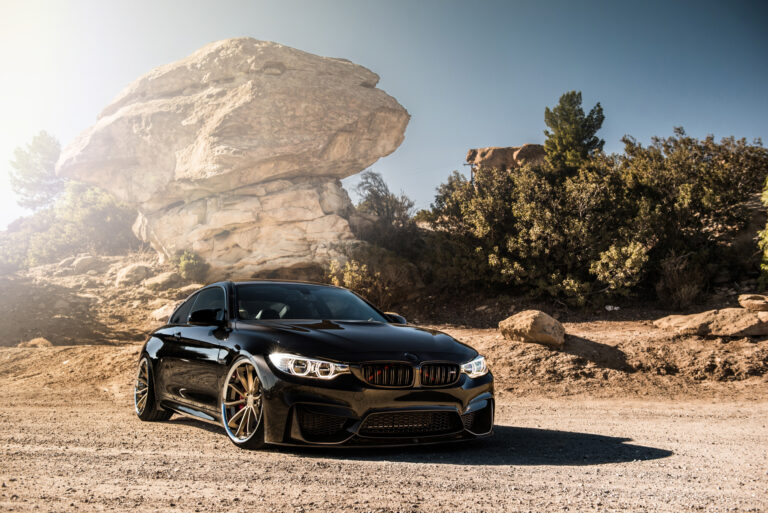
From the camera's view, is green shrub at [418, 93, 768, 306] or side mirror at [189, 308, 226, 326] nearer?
side mirror at [189, 308, 226, 326]

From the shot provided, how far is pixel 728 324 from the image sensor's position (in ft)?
36.0

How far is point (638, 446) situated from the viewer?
531cm

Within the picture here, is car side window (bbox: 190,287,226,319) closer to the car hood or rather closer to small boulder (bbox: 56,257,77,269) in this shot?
the car hood

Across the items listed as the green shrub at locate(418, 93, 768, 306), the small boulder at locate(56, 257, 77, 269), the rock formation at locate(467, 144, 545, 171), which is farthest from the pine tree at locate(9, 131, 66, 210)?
the green shrub at locate(418, 93, 768, 306)

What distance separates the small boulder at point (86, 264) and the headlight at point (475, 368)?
1088 inches

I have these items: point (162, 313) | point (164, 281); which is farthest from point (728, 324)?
point (164, 281)

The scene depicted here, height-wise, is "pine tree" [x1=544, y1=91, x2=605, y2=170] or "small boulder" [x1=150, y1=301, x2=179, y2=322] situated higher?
"pine tree" [x1=544, y1=91, x2=605, y2=170]

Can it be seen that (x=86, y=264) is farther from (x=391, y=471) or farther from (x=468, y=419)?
(x=391, y=471)

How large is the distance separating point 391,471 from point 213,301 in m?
3.13

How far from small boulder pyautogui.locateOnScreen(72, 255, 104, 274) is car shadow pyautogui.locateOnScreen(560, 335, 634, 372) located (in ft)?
80.7

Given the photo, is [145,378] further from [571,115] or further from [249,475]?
[571,115]

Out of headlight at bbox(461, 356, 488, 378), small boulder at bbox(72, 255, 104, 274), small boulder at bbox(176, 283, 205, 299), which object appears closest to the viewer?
headlight at bbox(461, 356, 488, 378)

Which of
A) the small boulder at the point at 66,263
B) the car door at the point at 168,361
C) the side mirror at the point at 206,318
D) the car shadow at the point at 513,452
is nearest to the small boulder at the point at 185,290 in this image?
the small boulder at the point at 66,263

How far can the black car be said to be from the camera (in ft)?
14.2
